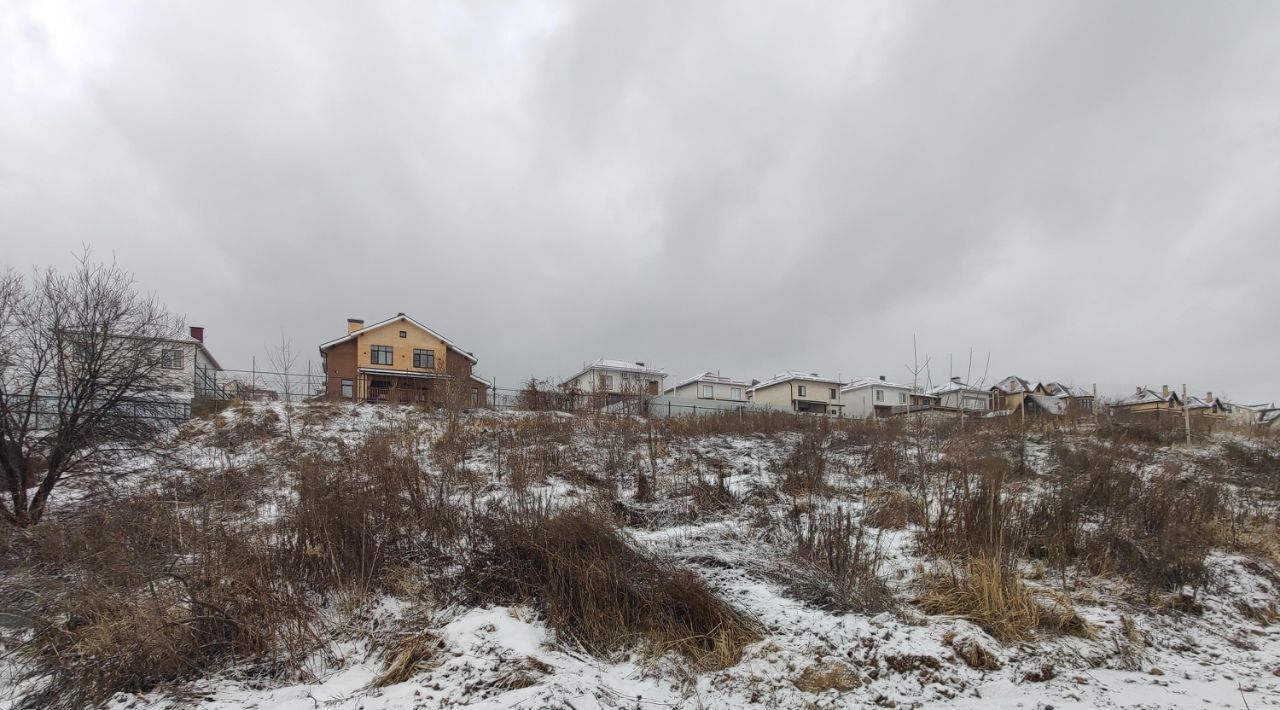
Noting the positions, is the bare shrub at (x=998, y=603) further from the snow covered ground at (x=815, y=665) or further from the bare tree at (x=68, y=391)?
the bare tree at (x=68, y=391)

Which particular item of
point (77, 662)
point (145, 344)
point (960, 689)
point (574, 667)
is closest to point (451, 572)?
point (574, 667)

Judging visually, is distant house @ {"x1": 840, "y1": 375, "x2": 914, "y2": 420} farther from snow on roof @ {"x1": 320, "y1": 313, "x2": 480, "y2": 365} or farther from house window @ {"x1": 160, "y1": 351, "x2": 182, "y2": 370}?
house window @ {"x1": 160, "y1": 351, "x2": 182, "y2": 370}

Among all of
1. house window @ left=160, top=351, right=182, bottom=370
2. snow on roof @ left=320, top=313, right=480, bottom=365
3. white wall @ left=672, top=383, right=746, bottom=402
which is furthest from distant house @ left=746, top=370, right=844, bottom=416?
house window @ left=160, top=351, right=182, bottom=370

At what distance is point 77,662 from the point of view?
3652mm

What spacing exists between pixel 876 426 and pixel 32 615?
1617 centimetres

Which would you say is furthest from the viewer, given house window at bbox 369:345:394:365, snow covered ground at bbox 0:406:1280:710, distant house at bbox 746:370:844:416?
distant house at bbox 746:370:844:416

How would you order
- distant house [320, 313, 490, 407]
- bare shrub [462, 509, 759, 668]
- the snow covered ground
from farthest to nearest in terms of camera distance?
distant house [320, 313, 490, 407] → bare shrub [462, 509, 759, 668] → the snow covered ground

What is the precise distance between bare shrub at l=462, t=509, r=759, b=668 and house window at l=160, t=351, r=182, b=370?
8.67 metres

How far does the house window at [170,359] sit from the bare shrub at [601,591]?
8.67 m

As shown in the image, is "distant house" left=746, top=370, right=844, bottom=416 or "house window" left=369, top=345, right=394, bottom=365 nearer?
"house window" left=369, top=345, right=394, bottom=365

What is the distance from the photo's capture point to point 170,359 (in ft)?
33.8

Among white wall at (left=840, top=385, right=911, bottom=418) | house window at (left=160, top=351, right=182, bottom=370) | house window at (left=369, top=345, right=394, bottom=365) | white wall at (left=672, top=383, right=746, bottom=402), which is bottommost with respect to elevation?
white wall at (left=840, top=385, right=911, bottom=418)

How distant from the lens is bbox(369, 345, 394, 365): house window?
39.2m

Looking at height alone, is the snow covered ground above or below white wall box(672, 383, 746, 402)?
below
